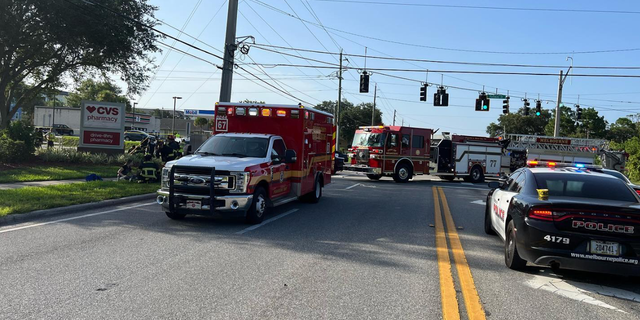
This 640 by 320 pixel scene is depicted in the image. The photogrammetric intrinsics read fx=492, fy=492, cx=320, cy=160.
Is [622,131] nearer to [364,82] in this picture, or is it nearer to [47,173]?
[364,82]

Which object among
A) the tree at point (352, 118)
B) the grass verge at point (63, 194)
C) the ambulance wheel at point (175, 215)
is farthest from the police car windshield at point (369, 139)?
the tree at point (352, 118)

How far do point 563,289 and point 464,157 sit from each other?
71.5 ft

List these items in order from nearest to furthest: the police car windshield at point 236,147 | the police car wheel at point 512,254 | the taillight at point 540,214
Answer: the taillight at point 540,214 < the police car wheel at point 512,254 < the police car windshield at point 236,147

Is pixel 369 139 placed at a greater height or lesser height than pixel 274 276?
greater

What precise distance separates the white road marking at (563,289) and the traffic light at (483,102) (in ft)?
95.1

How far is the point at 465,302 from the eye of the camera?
202 inches

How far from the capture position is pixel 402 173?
24219 mm

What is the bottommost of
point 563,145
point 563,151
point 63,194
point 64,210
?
point 64,210

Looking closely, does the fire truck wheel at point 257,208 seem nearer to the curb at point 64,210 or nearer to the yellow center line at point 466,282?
the yellow center line at point 466,282

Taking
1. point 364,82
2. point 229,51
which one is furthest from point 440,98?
point 229,51

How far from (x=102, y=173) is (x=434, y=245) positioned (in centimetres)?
1433

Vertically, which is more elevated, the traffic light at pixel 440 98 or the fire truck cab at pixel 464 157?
the traffic light at pixel 440 98

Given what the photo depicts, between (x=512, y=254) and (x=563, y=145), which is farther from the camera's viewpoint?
(x=563, y=145)

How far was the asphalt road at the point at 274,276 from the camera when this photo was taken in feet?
15.7
